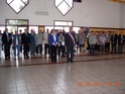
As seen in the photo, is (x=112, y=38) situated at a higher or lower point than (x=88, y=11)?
lower

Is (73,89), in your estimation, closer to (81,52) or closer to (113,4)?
(81,52)

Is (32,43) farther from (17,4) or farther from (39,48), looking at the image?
(17,4)

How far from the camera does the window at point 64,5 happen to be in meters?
13.5

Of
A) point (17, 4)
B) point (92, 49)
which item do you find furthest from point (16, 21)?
point (92, 49)

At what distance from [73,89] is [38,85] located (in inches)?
37.4

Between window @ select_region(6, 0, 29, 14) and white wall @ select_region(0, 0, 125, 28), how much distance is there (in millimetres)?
202

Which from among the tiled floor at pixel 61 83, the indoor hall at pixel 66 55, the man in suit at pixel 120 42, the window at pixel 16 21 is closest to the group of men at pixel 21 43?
the indoor hall at pixel 66 55

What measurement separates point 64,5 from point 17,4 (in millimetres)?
3416

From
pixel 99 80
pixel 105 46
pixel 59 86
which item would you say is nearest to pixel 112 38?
pixel 105 46

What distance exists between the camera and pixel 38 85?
484cm

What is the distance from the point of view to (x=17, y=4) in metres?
12.5

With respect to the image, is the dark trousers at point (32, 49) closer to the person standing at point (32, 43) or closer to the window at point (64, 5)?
the person standing at point (32, 43)

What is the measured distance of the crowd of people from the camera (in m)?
8.50

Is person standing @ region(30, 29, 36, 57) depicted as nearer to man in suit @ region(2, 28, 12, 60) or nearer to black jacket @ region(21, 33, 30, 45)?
black jacket @ region(21, 33, 30, 45)
